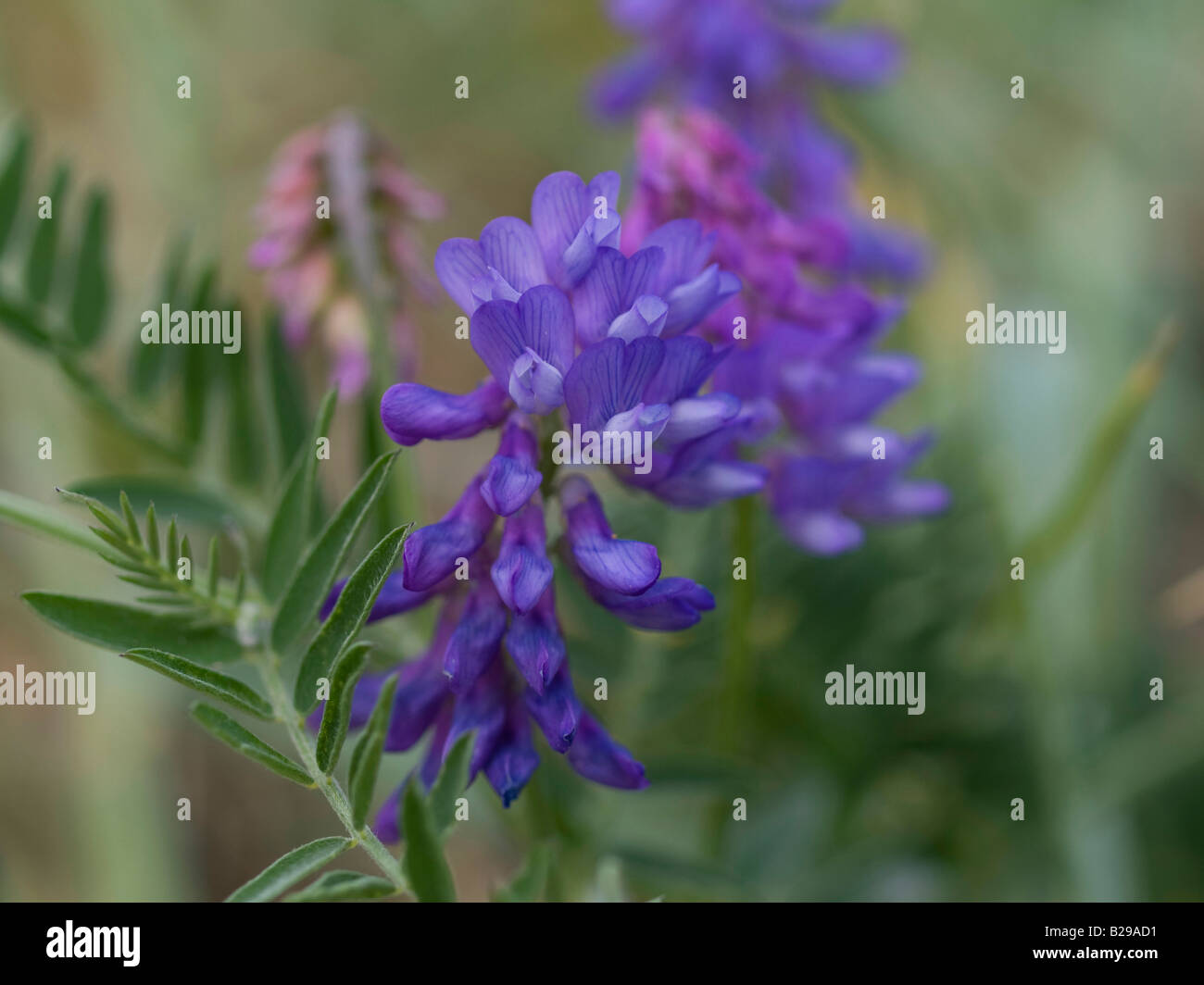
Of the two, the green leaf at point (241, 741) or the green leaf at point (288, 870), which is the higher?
the green leaf at point (241, 741)

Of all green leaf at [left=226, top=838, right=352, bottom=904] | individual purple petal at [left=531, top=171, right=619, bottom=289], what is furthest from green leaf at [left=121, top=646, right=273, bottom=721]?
individual purple petal at [left=531, top=171, right=619, bottom=289]

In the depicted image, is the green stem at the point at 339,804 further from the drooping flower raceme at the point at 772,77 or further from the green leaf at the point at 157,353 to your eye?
the drooping flower raceme at the point at 772,77

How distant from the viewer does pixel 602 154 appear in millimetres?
3268

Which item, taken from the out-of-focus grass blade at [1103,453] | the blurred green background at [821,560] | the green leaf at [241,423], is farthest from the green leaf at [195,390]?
the out-of-focus grass blade at [1103,453]

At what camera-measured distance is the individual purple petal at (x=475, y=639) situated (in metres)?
1.07

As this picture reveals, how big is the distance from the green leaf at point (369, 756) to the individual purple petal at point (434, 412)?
0.21 m

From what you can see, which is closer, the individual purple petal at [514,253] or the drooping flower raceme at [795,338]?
the individual purple petal at [514,253]

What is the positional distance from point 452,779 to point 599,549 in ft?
0.79

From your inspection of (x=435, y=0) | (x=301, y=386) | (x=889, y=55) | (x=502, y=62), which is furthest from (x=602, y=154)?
(x=301, y=386)

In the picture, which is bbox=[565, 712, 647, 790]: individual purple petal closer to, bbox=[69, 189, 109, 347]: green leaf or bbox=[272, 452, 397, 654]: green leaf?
bbox=[272, 452, 397, 654]: green leaf

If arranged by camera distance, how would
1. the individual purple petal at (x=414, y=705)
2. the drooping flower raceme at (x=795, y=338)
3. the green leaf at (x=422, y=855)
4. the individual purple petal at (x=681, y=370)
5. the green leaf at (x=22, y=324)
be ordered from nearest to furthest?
the green leaf at (x=422, y=855)
the individual purple petal at (x=681, y=370)
the individual purple petal at (x=414, y=705)
the drooping flower raceme at (x=795, y=338)
the green leaf at (x=22, y=324)

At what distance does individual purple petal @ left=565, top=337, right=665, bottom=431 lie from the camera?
1021mm

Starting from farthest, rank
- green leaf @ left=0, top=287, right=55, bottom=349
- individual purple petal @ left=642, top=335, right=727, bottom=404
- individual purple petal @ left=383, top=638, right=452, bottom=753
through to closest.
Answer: green leaf @ left=0, top=287, right=55, bottom=349, individual purple petal @ left=383, top=638, right=452, bottom=753, individual purple petal @ left=642, top=335, right=727, bottom=404

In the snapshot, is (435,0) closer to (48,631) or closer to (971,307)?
(971,307)
